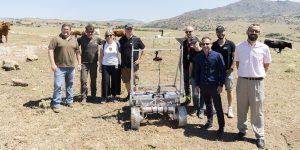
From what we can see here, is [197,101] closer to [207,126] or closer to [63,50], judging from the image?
[207,126]

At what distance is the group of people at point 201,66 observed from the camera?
6945 millimetres

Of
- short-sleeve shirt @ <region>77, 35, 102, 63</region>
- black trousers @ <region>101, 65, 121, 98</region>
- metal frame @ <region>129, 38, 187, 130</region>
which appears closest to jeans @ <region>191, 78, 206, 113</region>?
metal frame @ <region>129, 38, 187, 130</region>

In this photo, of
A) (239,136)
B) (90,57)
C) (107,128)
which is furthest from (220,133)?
(90,57)

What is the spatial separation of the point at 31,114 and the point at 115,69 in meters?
2.22

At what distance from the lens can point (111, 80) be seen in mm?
9562

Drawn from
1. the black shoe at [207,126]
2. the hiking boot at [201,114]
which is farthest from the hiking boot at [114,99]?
the black shoe at [207,126]

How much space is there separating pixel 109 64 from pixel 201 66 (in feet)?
8.80

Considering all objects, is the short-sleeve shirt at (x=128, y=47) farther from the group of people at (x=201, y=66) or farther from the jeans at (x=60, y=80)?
the jeans at (x=60, y=80)

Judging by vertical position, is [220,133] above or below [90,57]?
below

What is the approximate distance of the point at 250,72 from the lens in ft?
22.6

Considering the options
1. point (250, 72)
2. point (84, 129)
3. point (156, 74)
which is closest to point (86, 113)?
point (84, 129)

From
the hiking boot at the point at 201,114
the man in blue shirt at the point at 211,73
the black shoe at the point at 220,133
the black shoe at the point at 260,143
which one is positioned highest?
the man in blue shirt at the point at 211,73

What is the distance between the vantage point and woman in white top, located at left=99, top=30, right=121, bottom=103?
9141 mm

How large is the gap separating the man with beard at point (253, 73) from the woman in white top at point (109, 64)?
10.5ft
